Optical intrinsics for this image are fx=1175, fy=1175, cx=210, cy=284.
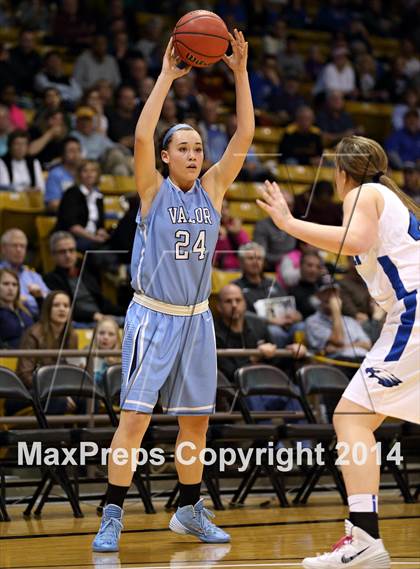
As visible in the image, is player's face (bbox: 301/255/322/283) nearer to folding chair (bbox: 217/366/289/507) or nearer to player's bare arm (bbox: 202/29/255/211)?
folding chair (bbox: 217/366/289/507)

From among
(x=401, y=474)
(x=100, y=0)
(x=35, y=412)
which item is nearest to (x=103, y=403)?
(x=35, y=412)

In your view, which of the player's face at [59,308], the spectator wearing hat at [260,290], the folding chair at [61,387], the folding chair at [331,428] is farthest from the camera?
the spectator wearing hat at [260,290]

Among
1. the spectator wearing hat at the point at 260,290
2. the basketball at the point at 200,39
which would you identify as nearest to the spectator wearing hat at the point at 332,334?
the spectator wearing hat at the point at 260,290

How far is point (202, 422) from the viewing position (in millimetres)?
5914

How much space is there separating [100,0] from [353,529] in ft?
39.4

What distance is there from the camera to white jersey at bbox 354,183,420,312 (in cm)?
505

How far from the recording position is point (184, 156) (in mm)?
5895

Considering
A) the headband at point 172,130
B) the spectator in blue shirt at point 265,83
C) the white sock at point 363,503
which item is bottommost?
the white sock at point 363,503

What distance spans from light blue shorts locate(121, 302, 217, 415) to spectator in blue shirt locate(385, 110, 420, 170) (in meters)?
9.30

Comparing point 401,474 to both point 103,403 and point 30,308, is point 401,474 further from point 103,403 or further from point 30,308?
point 30,308

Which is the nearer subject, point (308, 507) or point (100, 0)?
point (308, 507)

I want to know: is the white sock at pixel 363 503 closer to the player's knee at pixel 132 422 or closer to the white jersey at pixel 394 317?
the white jersey at pixel 394 317

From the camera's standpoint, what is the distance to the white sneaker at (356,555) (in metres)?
4.86

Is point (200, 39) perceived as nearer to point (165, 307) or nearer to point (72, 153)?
point (165, 307)
